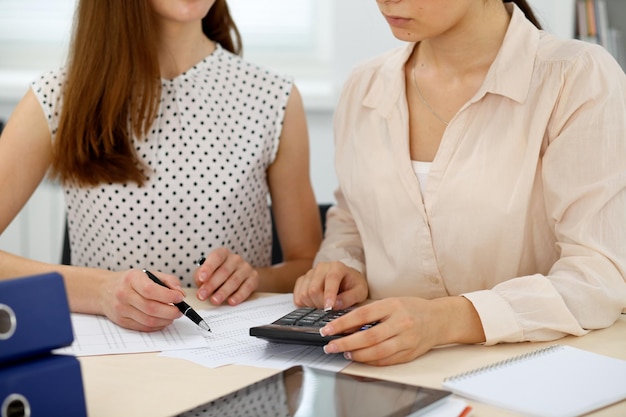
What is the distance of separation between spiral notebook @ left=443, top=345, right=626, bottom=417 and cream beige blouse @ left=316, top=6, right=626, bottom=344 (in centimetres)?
11

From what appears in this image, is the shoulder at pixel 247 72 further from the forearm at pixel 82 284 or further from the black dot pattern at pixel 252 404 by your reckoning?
the black dot pattern at pixel 252 404

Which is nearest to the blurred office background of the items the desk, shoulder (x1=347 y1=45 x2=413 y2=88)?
shoulder (x1=347 y1=45 x2=413 y2=88)

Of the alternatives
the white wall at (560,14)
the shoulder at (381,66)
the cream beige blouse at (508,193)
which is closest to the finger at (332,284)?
the cream beige blouse at (508,193)

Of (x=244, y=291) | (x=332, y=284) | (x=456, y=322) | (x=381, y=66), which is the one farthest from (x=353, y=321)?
(x=381, y=66)

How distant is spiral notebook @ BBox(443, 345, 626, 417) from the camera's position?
0.92 m

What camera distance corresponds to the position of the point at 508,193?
1390 millimetres

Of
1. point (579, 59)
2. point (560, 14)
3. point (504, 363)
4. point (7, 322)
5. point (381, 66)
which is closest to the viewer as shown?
point (7, 322)

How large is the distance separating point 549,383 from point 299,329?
13.1 inches

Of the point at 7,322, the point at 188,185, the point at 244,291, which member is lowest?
the point at 244,291

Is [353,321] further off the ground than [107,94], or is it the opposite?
[107,94]

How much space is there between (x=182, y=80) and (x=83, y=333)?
0.73m

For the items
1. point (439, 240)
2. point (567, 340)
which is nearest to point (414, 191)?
point (439, 240)

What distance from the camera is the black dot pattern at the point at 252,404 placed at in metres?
0.87

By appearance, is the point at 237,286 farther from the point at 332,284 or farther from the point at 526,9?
the point at 526,9
